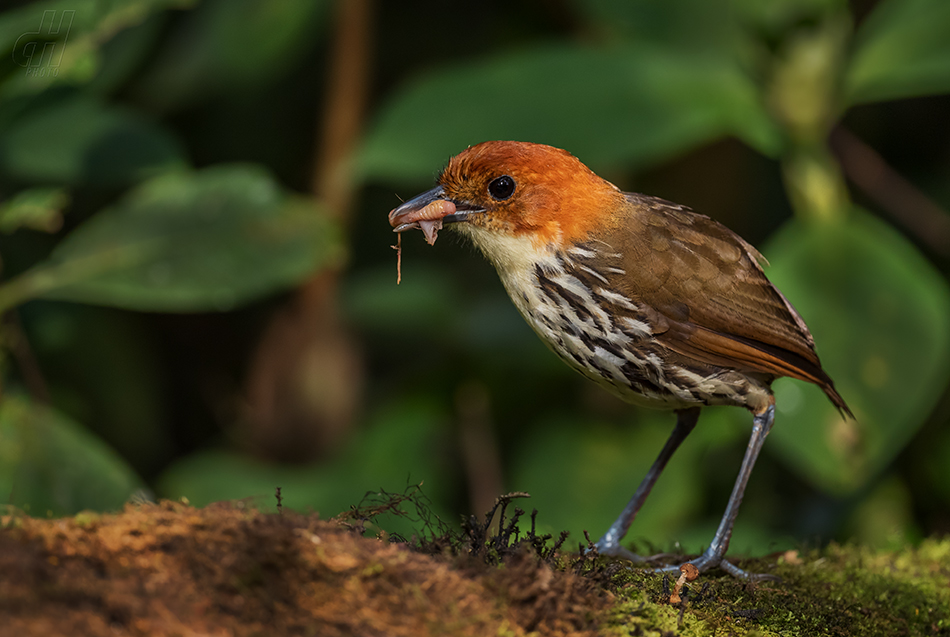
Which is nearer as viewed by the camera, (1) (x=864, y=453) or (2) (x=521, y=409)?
(1) (x=864, y=453)

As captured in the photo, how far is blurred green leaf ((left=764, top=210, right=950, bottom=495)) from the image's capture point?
3.70 metres

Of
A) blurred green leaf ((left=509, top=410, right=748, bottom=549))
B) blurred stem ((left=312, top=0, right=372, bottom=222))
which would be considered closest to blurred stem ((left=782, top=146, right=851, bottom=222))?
blurred green leaf ((left=509, top=410, right=748, bottom=549))

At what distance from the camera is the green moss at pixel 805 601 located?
1.97 metres

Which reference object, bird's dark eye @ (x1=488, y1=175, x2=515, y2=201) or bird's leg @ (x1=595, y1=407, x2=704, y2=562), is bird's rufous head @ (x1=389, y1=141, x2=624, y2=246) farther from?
bird's leg @ (x1=595, y1=407, x2=704, y2=562)

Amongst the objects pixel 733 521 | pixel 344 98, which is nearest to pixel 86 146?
pixel 344 98

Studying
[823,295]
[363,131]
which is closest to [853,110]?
[823,295]

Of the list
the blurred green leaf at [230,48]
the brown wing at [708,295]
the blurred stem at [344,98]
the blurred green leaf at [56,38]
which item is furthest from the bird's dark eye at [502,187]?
the blurred green leaf at [230,48]

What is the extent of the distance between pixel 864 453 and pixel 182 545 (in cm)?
290

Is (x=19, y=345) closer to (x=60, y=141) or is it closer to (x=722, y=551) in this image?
(x=60, y=141)

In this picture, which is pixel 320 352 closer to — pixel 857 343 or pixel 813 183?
pixel 813 183

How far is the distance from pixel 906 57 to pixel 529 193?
8.14ft

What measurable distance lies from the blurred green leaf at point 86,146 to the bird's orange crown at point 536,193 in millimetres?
2044

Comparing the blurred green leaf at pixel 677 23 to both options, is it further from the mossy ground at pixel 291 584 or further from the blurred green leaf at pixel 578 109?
the mossy ground at pixel 291 584

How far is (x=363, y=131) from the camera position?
18.3 feet
